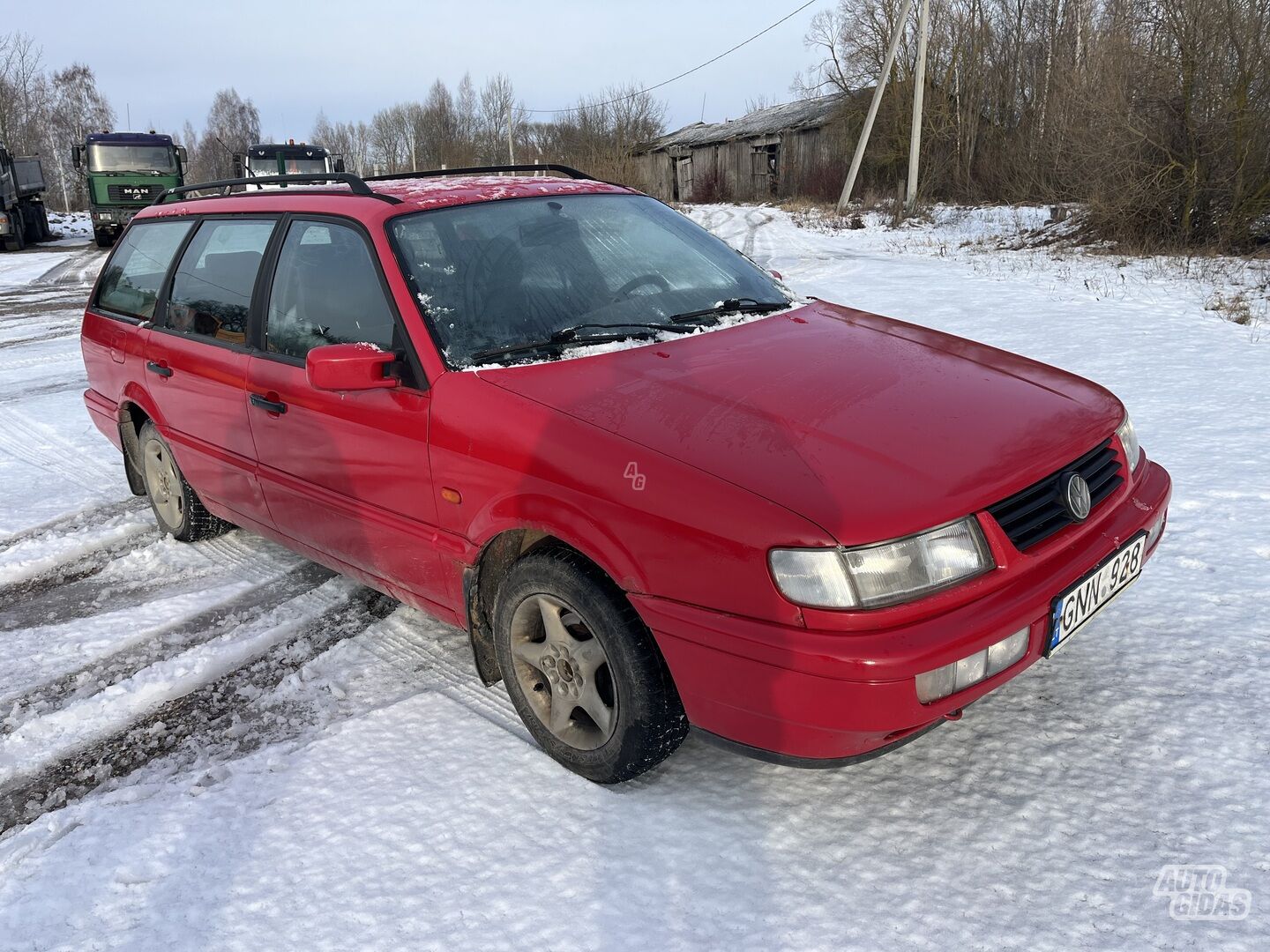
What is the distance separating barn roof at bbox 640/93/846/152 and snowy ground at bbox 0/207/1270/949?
38628 mm

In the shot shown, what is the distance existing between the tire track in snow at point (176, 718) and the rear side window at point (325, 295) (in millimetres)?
1125

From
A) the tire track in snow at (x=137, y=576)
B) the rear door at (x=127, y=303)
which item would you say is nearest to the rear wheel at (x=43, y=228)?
the rear door at (x=127, y=303)

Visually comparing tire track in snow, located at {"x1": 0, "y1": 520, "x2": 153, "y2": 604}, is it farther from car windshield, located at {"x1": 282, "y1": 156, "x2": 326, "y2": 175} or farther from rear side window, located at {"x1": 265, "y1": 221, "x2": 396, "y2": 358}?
car windshield, located at {"x1": 282, "y1": 156, "x2": 326, "y2": 175}

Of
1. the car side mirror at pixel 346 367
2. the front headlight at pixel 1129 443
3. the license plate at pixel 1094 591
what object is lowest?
the license plate at pixel 1094 591

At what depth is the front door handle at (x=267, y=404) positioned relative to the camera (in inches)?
128

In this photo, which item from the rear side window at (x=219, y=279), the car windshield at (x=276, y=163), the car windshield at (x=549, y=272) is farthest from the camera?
the car windshield at (x=276, y=163)

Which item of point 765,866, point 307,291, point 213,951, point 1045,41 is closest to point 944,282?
point 307,291

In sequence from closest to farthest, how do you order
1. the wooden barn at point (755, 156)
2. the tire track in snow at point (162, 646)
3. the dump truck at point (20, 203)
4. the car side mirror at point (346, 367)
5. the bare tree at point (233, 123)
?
the car side mirror at point (346, 367) → the tire track in snow at point (162, 646) → the dump truck at point (20, 203) → the wooden barn at point (755, 156) → the bare tree at point (233, 123)

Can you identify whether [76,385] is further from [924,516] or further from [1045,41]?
[1045,41]

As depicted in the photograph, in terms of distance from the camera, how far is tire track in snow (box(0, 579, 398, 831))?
2.62 metres

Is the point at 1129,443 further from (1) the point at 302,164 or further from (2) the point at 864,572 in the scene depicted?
(1) the point at 302,164

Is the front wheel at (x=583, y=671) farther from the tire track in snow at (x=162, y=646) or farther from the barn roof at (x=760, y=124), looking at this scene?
the barn roof at (x=760, y=124)

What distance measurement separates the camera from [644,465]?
212 centimetres

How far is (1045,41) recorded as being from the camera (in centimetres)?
2906
